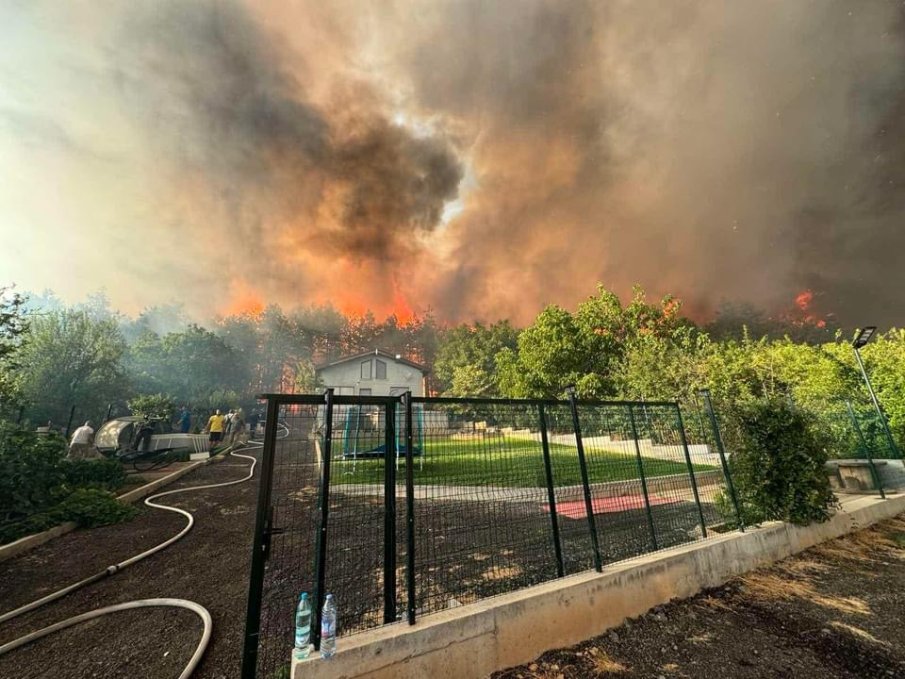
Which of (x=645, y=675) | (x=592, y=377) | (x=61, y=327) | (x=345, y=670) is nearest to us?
(x=345, y=670)

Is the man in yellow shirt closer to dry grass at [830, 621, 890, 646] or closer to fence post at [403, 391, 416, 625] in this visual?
fence post at [403, 391, 416, 625]

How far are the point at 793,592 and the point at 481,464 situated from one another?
3.71 meters

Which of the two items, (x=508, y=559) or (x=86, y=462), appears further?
(x=86, y=462)

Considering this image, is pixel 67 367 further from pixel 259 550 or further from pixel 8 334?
pixel 259 550

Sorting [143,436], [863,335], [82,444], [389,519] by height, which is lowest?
[389,519]

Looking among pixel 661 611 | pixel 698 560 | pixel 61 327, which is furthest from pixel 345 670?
pixel 61 327

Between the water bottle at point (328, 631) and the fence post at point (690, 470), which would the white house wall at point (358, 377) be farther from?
the water bottle at point (328, 631)

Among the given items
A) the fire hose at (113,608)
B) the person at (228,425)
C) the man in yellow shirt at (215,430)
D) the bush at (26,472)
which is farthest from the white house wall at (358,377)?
the fire hose at (113,608)

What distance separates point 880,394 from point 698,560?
12.1 m

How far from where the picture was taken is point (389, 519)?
2549mm

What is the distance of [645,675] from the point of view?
2.47 meters

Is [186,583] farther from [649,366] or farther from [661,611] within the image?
[649,366]

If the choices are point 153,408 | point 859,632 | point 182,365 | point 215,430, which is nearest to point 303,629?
point 859,632

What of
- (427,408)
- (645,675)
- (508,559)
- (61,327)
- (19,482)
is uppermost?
(61,327)
